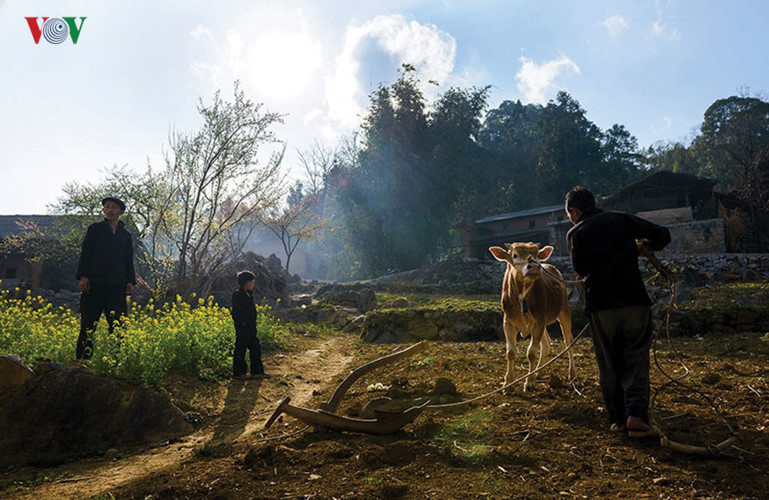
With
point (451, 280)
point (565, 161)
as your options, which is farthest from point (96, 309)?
A: point (565, 161)

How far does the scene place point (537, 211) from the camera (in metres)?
40.8

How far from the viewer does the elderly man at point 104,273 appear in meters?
6.46

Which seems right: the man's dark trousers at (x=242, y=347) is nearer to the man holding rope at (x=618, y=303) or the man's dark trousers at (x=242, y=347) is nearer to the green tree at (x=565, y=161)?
the man holding rope at (x=618, y=303)

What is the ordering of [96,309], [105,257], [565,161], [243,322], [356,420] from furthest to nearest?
[565,161] → [243,322] → [105,257] → [96,309] → [356,420]

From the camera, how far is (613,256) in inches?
157

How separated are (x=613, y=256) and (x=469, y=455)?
2.16 metres

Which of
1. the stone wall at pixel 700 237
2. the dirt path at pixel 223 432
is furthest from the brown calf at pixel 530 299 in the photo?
the stone wall at pixel 700 237

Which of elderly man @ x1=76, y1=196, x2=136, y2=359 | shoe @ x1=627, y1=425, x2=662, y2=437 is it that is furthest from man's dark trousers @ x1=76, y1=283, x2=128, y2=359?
shoe @ x1=627, y1=425, x2=662, y2=437

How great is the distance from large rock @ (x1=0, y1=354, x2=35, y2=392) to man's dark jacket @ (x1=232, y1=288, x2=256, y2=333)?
9.38ft

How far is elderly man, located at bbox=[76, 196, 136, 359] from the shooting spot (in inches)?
254

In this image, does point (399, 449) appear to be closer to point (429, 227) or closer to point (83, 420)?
point (83, 420)

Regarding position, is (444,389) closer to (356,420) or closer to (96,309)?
(356,420)

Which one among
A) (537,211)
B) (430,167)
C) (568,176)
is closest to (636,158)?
(568,176)

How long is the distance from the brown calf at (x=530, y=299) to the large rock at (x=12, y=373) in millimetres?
5871
